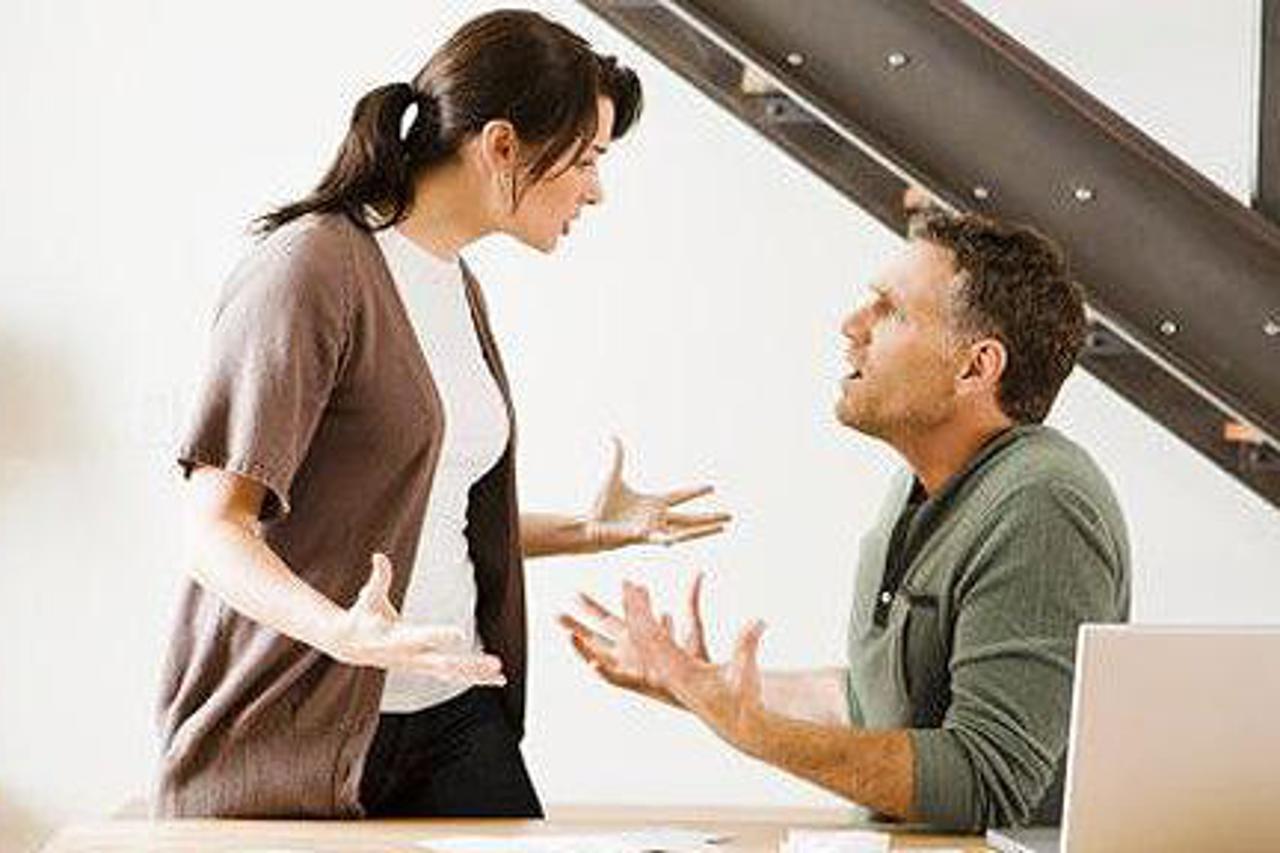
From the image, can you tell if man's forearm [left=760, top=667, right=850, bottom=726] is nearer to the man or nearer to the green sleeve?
the man

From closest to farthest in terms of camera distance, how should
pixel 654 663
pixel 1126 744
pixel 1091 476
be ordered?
pixel 1126 744, pixel 654 663, pixel 1091 476

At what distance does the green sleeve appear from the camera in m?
2.78

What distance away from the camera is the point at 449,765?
3002 millimetres

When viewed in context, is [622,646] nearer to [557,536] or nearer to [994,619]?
[994,619]

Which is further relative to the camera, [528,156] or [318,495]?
[528,156]

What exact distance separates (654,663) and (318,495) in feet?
1.32

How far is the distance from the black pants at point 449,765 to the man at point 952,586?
17 cm

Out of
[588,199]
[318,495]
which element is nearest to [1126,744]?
[318,495]

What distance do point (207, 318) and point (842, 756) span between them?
9.20 ft

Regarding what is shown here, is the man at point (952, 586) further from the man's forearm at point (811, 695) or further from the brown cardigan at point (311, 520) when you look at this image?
the brown cardigan at point (311, 520)

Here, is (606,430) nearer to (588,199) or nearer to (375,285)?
(588,199)

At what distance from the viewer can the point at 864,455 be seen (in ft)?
17.4

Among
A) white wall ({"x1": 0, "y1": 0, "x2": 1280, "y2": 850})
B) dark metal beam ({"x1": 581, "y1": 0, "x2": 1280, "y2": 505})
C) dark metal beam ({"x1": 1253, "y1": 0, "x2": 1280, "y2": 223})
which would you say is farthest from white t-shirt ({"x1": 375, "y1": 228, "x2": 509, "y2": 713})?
white wall ({"x1": 0, "y1": 0, "x2": 1280, "y2": 850})

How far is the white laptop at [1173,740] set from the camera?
2232 millimetres
